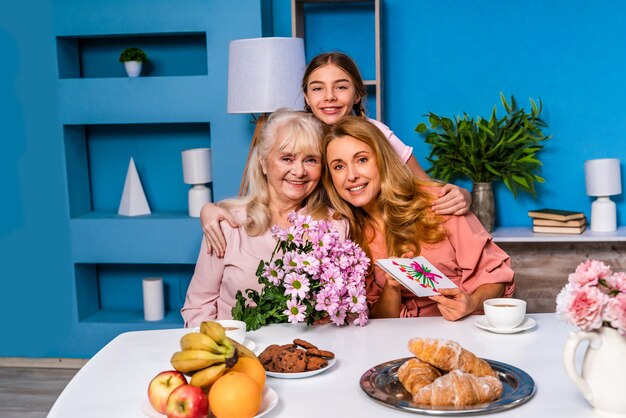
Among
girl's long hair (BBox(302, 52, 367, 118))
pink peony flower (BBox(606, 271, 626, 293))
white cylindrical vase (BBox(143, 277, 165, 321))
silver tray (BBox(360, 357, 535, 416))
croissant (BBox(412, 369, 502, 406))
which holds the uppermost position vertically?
girl's long hair (BBox(302, 52, 367, 118))

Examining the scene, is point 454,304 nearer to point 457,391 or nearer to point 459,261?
point 459,261

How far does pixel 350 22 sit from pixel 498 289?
2137mm

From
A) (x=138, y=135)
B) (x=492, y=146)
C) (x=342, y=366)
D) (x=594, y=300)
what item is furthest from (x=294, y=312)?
(x=138, y=135)

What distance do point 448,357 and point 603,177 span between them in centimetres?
258

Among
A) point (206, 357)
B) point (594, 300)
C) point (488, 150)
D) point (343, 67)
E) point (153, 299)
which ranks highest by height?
point (343, 67)

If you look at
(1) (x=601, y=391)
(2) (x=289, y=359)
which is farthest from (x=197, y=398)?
(1) (x=601, y=391)

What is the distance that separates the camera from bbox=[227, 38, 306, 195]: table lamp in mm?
3332

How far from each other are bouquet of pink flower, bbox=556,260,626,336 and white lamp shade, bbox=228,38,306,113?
2.14 m

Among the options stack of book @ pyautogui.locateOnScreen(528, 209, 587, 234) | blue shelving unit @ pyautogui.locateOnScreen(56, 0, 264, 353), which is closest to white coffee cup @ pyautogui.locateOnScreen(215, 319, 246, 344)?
blue shelving unit @ pyautogui.locateOnScreen(56, 0, 264, 353)

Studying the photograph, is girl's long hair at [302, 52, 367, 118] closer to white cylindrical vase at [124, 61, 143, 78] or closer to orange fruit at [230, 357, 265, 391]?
white cylindrical vase at [124, 61, 143, 78]

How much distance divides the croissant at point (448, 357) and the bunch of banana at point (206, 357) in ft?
1.25

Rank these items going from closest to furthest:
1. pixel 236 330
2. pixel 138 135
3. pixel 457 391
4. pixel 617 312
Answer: pixel 617 312 → pixel 457 391 → pixel 236 330 → pixel 138 135

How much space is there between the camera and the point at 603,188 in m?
3.78

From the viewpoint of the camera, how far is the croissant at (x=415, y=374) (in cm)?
149
